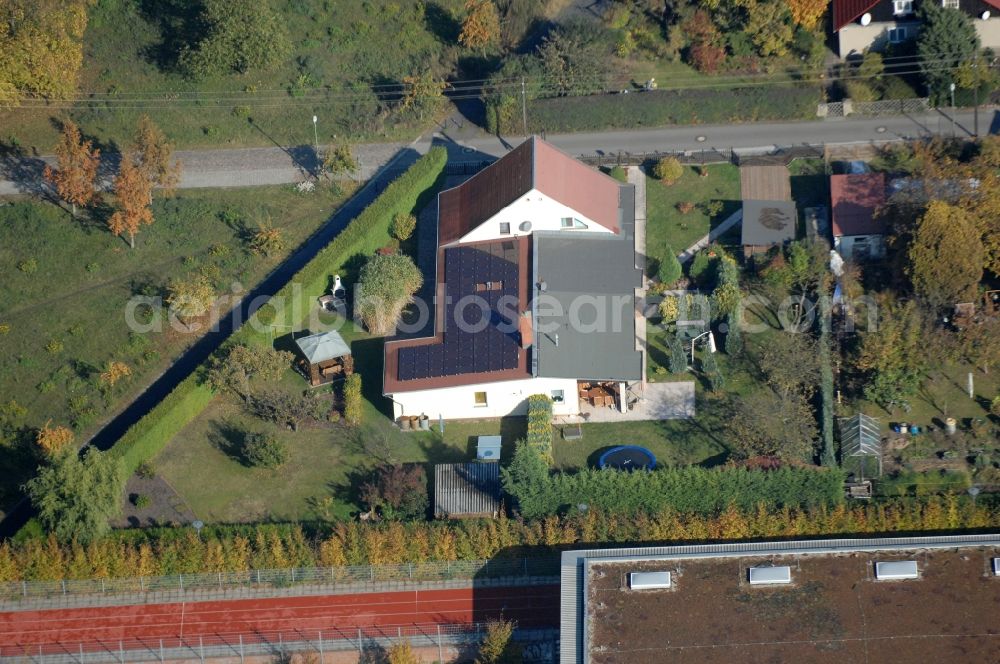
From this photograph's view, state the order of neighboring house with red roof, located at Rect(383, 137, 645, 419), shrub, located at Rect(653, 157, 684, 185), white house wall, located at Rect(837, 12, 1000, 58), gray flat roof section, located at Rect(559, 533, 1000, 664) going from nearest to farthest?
gray flat roof section, located at Rect(559, 533, 1000, 664)
neighboring house with red roof, located at Rect(383, 137, 645, 419)
shrub, located at Rect(653, 157, 684, 185)
white house wall, located at Rect(837, 12, 1000, 58)

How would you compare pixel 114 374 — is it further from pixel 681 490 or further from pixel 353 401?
pixel 681 490

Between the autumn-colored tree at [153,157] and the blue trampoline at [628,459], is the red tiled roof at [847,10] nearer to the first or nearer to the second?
the blue trampoline at [628,459]

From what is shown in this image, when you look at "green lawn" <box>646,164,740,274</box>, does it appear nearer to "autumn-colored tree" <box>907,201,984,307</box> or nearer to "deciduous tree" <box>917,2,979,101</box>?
"autumn-colored tree" <box>907,201,984,307</box>

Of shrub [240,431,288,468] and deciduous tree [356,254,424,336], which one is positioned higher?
deciduous tree [356,254,424,336]

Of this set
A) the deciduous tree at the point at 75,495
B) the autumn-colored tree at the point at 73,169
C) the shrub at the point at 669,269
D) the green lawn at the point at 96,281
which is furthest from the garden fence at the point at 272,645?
the autumn-colored tree at the point at 73,169

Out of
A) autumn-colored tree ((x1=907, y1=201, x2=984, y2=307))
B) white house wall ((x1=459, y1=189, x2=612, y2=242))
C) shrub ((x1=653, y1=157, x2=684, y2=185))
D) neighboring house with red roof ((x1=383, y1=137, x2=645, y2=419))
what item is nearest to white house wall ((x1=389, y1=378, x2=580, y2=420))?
neighboring house with red roof ((x1=383, y1=137, x2=645, y2=419))

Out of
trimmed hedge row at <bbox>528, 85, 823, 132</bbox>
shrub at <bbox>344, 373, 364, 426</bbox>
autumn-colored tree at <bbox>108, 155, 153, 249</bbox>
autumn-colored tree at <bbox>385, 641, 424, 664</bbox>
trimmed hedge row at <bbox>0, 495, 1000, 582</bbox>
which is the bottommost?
autumn-colored tree at <bbox>385, 641, 424, 664</bbox>

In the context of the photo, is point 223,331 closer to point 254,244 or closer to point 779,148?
point 254,244
